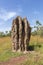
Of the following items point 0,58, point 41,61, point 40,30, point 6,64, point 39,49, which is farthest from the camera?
point 40,30

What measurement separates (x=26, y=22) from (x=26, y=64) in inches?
563

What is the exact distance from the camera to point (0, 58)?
33906 millimetres

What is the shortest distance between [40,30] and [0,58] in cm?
3594

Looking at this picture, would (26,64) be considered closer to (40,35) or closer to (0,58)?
(0,58)

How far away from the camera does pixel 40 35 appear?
2953 inches

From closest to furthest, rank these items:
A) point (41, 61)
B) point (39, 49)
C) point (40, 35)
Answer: point (41, 61) < point (39, 49) < point (40, 35)

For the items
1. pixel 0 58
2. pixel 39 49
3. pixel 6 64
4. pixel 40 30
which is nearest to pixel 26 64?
pixel 6 64

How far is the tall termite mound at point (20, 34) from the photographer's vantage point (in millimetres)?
37688

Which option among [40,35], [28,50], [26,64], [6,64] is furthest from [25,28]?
[40,35]

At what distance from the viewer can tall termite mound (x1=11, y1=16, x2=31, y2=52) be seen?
37688mm

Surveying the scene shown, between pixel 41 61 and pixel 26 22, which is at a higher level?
pixel 26 22

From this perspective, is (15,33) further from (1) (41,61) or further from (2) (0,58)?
(1) (41,61)

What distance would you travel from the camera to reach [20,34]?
1495 inches

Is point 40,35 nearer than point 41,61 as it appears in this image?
No
